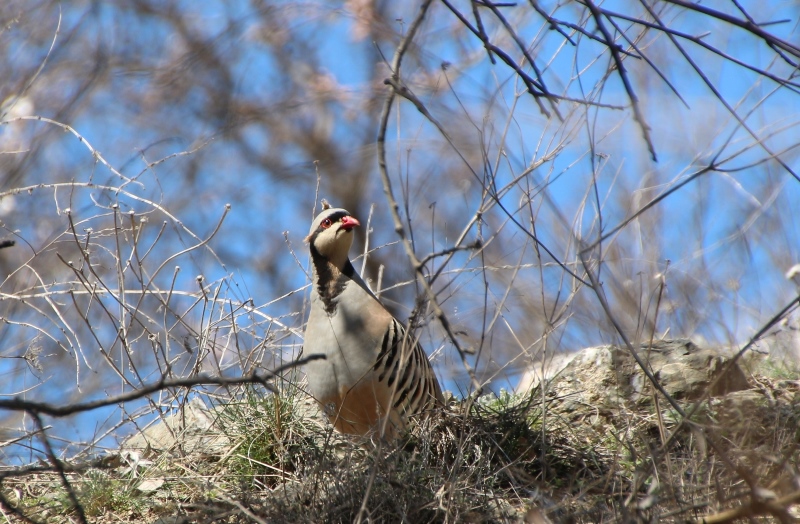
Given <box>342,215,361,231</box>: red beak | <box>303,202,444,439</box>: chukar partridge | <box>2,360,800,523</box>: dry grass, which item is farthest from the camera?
<box>342,215,361,231</box>: red beak

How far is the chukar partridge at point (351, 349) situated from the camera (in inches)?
175

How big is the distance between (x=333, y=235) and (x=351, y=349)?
687mm

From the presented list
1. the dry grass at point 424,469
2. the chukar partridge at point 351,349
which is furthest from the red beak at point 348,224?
the dry grass at point 424,469

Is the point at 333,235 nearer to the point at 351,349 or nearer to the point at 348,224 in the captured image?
the point at 348,224

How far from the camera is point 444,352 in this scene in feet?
17.9

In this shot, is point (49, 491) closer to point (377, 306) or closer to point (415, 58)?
point (377, 306)

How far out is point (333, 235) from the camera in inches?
189

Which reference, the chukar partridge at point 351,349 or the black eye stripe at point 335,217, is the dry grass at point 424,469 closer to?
the chukar partridge at point 351,349

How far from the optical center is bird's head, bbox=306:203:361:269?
4797 millimetres

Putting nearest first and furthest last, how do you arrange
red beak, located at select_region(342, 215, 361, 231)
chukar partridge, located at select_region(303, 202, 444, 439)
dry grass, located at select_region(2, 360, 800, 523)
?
1. dry grass, located at select_region(2, 360, 800, 523)
2. chukar partridge, located at select_region(303, 202, 444, 439)
3. red beak, located at select_region(342, 215, 361, 231)

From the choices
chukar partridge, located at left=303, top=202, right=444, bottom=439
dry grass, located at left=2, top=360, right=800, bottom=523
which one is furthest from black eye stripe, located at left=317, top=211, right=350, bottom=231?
dry grass, located at left=2, top=360, right=800, bottom=523

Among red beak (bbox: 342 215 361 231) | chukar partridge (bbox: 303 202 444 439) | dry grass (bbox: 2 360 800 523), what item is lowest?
dry grass (bbox: 2 360 800 523)

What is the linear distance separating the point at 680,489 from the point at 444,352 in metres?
2.43

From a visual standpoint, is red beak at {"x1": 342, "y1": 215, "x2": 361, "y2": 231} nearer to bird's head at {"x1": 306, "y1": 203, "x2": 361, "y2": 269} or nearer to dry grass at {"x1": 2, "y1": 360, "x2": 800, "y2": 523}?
bird's head at {"x1": 306, "y1": 203, "x2": 361, "y2": 269}
